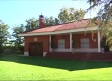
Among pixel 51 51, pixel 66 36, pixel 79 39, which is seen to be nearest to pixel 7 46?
pixel 51 51

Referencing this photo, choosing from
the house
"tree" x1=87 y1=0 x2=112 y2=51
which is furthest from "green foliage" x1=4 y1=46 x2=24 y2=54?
"tree" x1=87 y1=0 x2=112 y2=51

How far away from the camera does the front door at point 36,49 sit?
80.8 ft

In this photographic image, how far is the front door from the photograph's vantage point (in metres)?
24.6

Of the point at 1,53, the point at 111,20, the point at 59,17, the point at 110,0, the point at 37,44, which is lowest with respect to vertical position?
the point at 1,53

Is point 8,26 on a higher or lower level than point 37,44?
higher

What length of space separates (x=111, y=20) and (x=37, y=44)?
688 inches

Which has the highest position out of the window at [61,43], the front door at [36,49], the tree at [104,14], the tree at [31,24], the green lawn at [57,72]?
the tree at [31,24]

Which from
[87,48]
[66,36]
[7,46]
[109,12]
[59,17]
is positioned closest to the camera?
[109,12]

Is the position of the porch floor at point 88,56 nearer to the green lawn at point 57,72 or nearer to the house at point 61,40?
the house at point 61,40

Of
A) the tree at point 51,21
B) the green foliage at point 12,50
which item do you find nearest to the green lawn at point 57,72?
the green foliage at point 12,50

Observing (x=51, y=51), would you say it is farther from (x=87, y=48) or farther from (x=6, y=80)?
(x=6, y=80)

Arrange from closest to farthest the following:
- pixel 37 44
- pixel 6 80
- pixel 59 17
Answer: pixel 6 80 → pixel 37 44 → pixel 59 17

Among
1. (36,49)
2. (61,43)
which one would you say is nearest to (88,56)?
(61,43)

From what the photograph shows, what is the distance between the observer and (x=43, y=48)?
24031 mm
